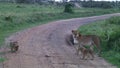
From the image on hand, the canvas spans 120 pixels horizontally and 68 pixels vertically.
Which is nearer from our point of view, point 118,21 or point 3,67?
point 3,67

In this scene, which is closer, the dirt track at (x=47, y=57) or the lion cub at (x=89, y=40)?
the dirt track at (x=47, y=57)

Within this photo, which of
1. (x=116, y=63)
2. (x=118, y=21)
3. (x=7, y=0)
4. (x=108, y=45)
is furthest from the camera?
(x=7, y=0)

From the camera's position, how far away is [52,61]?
559 inches

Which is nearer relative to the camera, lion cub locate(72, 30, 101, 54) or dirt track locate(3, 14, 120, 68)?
dirt track locate(3, 14, 120, 68)

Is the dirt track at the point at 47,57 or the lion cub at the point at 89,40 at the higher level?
the lion cub at the point at 89,40

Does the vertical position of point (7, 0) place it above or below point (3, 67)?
below

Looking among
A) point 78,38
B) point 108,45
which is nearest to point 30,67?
point 78,38

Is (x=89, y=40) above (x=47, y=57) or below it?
above

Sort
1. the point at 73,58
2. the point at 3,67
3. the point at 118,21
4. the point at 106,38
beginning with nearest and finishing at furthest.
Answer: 1. the point at 3,67
2. the point at 73,58
3. the point at 106,38
4. the point at 118,21

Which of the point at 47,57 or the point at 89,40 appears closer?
the point at 47,57

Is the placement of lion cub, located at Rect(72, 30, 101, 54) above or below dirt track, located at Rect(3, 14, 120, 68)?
above

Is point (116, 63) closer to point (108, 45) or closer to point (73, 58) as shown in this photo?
point (73, 58)

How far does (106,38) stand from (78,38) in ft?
9.43

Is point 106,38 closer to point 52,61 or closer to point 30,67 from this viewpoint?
point 52,61
